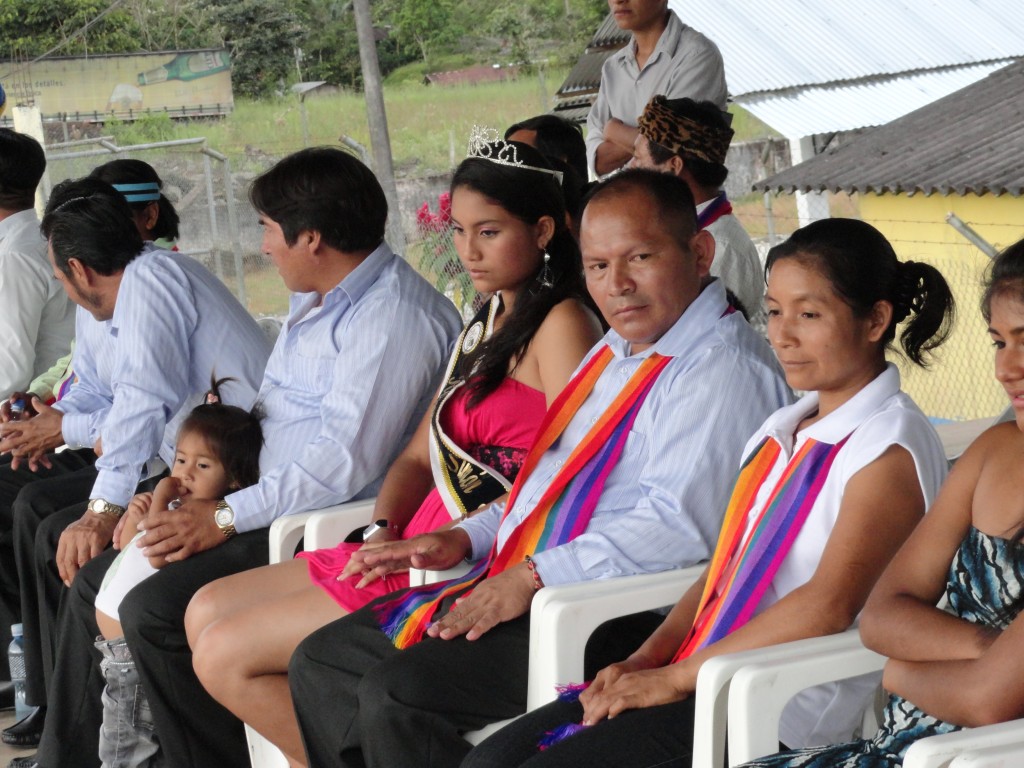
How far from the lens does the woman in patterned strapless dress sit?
5.91ft

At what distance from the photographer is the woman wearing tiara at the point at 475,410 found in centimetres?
293

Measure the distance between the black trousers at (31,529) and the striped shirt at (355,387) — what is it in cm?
108

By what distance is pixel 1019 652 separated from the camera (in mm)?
1717

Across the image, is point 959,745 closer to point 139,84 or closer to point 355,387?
point 355,387

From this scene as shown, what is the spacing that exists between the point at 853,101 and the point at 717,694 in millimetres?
14557

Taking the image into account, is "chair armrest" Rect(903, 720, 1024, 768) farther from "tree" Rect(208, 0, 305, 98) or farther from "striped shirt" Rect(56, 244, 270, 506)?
"tree" Rect(208, 0, 305, 98)

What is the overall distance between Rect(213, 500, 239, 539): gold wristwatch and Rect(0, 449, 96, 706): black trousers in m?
0.91

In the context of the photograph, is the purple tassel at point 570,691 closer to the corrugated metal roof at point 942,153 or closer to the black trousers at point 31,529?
the black trousers at point 31,529

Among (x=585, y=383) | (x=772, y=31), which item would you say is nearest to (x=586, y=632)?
(x=585, y=383)

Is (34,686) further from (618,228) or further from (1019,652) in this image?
(1019,652)

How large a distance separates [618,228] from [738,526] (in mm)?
668

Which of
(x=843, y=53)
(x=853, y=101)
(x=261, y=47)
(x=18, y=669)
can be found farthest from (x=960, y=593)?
(x=261, y=47)

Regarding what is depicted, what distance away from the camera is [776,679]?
6.48ft

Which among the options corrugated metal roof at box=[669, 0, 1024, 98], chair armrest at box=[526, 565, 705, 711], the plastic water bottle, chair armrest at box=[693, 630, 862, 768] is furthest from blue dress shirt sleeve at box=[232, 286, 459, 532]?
corrugated metal roof at box=[669, 0, 1024, 98]
